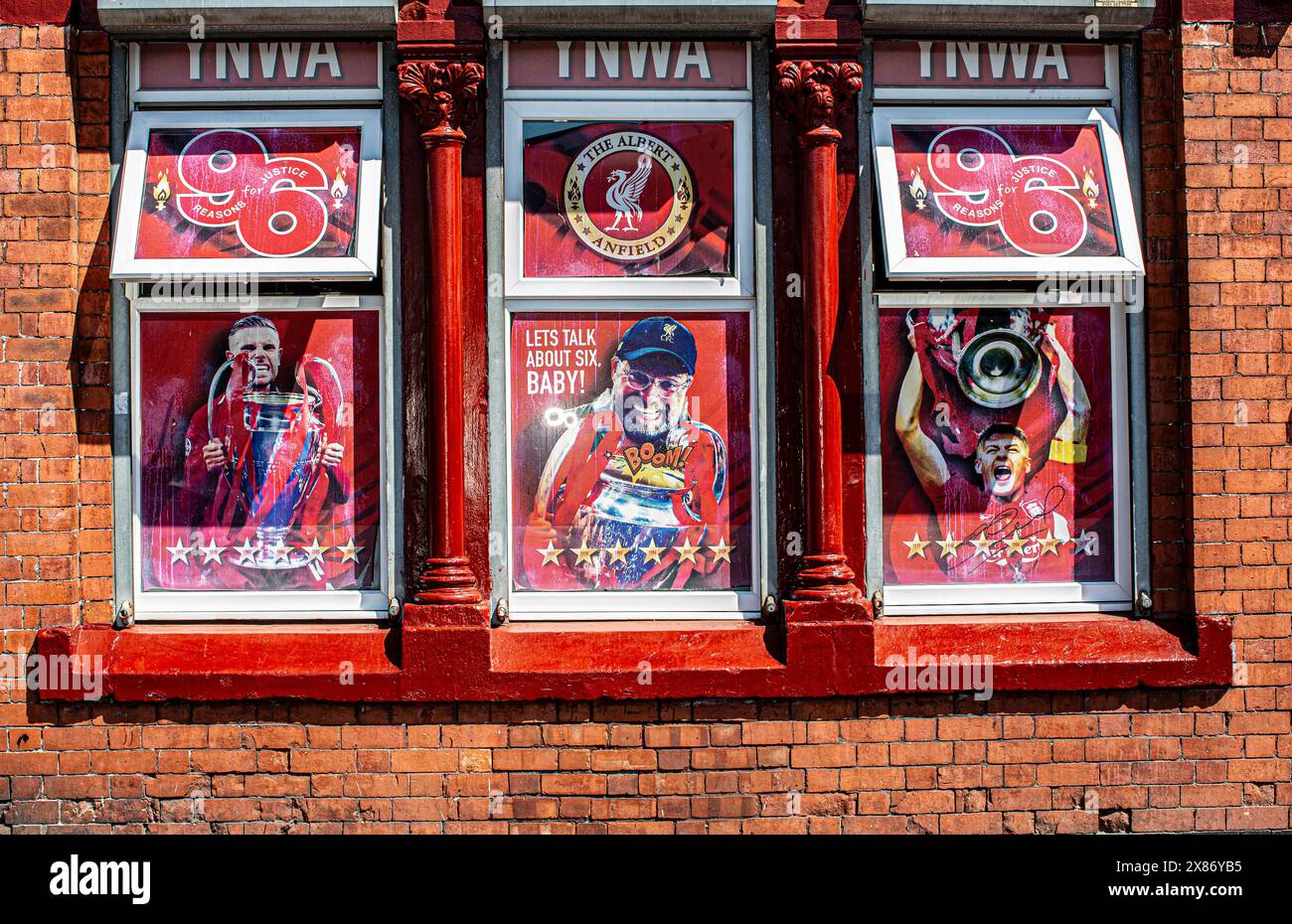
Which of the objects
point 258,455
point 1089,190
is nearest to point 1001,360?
point 1089,190

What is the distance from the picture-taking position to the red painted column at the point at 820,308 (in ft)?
17.1

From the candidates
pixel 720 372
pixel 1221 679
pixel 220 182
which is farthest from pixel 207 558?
pixel 1221 679

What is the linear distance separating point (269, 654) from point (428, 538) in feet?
3.18

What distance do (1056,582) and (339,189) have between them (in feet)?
14.0

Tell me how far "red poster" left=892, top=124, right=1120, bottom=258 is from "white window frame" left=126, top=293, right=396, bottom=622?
2.81 metres

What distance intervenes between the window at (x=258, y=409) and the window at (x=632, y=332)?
0.76 metres

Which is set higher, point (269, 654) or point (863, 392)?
point (863, 392)

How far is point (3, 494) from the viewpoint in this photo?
16.9 feet

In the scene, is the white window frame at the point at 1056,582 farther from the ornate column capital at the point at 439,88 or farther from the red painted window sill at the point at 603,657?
the ornate column capital at the point at 439,88

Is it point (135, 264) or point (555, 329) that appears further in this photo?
point (555, 329)

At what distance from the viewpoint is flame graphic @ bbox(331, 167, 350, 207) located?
526cm

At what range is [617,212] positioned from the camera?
17.7 feet

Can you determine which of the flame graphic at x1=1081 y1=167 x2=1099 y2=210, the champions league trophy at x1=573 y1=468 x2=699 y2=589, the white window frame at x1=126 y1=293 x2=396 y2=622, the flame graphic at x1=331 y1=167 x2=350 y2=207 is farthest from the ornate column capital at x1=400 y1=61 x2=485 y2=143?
the flame graphic at x1=1081 y1=167 x2=1099 y2=210

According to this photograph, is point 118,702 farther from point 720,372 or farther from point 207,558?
point 720,372
